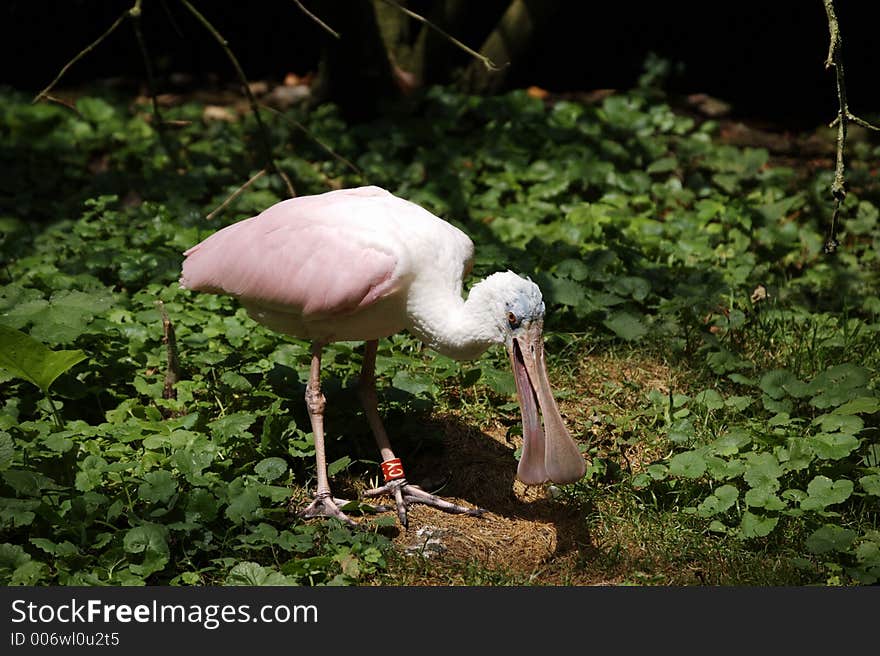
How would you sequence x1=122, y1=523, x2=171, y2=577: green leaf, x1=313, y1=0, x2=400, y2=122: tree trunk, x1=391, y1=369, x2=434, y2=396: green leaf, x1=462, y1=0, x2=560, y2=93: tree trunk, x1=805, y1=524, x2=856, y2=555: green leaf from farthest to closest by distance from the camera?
x1=462, y1=0, x2=560, y2=93: tree trunk → x1=313, y1=0, x2=400, y2=122: tree trunk → x1=391, y1=369, x2=434, y2=396: green leaf → x1=805, y1=524, x2=856, y2=555: green leaf → x1=122, y1=523, x2=171, y2=577: green leaf

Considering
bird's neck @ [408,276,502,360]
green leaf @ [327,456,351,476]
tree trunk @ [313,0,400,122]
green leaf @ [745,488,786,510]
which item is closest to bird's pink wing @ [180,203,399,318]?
bird's neck @ [408,276,502,360]

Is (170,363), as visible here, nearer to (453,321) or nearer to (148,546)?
(148,546)

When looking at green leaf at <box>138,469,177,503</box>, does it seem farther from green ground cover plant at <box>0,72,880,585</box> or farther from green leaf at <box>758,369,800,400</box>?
green leaf at <box>758,369,800,400</box>

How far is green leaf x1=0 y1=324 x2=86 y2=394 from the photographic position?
449 centimetres

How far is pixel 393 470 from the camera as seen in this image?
4.88 m

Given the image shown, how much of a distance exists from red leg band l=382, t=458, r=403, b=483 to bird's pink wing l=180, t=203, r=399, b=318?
2.50 ft

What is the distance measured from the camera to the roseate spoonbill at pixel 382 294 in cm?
443

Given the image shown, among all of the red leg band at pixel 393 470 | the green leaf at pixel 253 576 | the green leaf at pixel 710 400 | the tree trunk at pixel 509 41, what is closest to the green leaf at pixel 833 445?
the green leaf at pixel 710 400

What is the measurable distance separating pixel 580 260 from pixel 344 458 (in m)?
2.31

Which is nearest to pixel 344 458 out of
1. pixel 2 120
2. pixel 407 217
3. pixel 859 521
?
pixel 407 217

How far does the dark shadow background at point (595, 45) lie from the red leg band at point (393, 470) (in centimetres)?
563

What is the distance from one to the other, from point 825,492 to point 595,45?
6.87 meters

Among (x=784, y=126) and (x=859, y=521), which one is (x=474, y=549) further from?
(x=784, y=126)

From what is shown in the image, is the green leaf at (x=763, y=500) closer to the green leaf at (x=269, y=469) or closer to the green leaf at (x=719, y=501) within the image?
the green leaf at (x=719, y=501)
